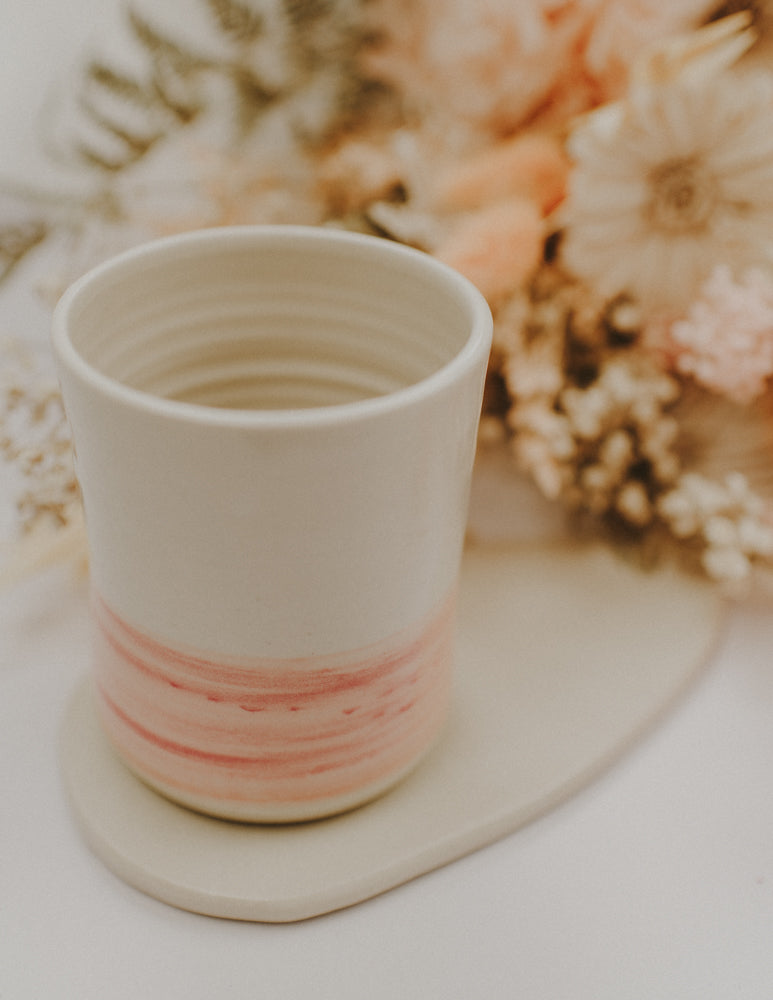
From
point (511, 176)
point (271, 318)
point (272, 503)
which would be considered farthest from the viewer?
point (511, 176)

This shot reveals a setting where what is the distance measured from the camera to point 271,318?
41 centimetres

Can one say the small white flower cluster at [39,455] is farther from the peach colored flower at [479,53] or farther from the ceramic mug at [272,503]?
the peach colored flower at [479,53]

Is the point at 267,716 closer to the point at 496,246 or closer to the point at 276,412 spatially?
the point at 276,412

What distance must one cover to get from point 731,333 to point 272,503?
0.27 meters

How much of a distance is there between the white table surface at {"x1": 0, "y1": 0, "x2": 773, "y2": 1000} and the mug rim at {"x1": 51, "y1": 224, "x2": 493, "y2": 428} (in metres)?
0.18

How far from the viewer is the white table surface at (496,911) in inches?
13.6

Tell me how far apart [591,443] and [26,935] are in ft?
1.14

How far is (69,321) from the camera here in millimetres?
317

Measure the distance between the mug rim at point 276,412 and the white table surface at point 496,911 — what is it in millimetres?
185

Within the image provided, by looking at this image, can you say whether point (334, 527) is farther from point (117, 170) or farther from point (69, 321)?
point (117, 170)

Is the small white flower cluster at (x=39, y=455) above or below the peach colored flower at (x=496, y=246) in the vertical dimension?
below

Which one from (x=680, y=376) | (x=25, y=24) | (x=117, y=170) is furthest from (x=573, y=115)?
(x=25, y=24)

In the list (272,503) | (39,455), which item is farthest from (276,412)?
(39,455)

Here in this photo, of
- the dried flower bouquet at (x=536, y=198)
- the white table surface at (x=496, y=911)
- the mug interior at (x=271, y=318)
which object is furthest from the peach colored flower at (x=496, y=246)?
the white table surface at (x=496, y=911)
